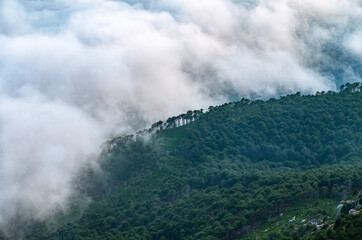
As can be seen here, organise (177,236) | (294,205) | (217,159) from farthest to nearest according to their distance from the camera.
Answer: (217,159) → (177,236) → (294,205)

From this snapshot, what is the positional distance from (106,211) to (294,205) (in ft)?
194

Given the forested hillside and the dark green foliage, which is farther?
the forested hillside

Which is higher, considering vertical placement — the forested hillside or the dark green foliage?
the forested hillside

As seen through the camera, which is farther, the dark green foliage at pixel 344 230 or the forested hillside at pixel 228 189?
the forested hillside at pixel 228 189

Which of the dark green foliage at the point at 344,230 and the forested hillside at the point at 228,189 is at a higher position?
the forested hillside at the point at 228,189

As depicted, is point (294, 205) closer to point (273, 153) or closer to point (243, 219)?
point (243, 219)

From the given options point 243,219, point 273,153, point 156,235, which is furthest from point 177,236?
point 273,153

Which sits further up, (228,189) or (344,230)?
(228,189)

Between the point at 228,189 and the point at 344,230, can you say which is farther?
the point at 228,189

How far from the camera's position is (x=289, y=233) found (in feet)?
424

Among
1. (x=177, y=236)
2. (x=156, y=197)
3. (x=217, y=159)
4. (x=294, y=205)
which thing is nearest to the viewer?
(x=294, y=205)

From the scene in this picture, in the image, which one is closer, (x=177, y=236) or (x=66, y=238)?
(x=177, y=236)

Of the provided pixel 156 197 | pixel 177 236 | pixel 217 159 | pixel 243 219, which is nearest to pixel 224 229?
pixel 243 219

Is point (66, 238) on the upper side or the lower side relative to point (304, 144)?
lower
